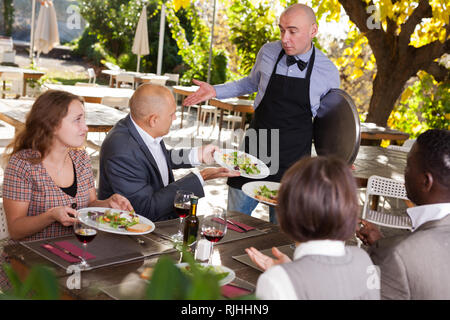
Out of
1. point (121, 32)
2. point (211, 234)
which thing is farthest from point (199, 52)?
point (211, 234)

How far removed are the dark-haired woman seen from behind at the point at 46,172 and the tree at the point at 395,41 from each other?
4.39m

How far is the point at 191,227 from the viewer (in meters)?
2.11

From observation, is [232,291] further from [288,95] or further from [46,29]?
[46,29]

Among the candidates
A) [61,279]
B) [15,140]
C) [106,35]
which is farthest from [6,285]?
[106,35]

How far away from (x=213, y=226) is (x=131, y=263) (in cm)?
33

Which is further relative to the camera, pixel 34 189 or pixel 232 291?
pixel 34 189

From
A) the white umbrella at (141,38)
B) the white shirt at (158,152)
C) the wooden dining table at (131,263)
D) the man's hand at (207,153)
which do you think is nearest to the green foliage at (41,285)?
the wooden dining table at (131,263)

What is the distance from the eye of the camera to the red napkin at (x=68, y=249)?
1.85 metres

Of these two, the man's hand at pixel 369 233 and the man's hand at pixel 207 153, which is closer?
the man's hand at pixel 369 233

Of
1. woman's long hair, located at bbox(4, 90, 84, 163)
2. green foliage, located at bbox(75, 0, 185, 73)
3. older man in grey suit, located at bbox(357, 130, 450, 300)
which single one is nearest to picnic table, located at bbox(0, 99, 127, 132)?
woman's long hair, located at bbox(4, 90, 84, 163)

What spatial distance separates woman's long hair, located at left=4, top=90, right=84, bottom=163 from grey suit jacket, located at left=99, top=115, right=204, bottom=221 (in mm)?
316

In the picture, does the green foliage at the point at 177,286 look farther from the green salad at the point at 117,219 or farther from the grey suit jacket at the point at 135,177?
the grey suit jacket at the point at 135,177

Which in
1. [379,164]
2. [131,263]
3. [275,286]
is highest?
[275,286]
